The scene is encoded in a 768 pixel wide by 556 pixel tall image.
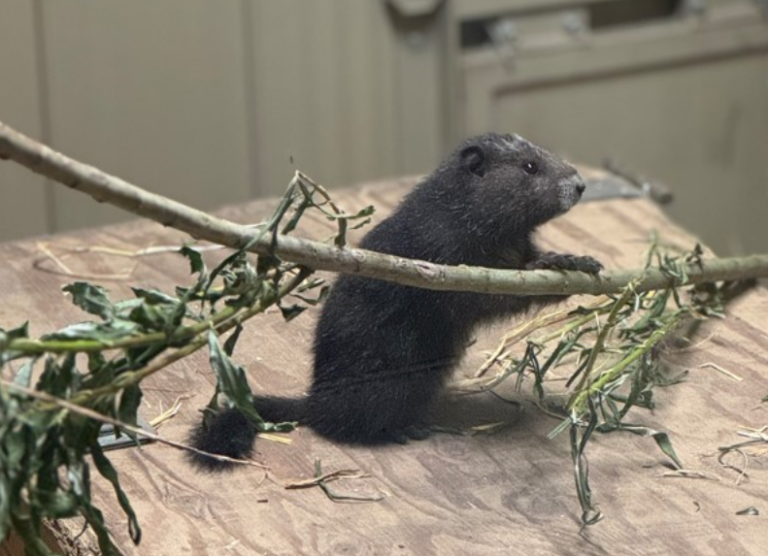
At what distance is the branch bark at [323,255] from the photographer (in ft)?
4.76

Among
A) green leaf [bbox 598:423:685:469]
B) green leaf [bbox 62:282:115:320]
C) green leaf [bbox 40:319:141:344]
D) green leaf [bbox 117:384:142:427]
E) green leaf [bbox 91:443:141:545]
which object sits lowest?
green leaf [bbox 598:423:685:469]

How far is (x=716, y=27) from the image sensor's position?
406 cm

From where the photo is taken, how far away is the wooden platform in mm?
1690

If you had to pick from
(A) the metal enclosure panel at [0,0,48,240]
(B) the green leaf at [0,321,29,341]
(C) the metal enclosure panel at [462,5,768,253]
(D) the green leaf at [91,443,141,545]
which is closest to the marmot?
(D) the green leaf at [91,443,141,545]

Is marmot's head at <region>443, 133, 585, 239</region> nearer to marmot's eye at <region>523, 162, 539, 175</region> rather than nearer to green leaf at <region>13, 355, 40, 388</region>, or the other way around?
marmot's eye at <region>523, 162, 539, 175</region>

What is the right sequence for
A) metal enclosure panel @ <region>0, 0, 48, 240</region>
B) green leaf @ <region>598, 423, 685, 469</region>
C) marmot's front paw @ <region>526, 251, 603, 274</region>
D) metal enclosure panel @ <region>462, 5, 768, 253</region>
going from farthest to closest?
metal enclosure panel @ <region>462, 5, 768, 253</region>, metal enclosure panel @ <region>0, 0, 48, 240</region>, marmot's front paw @ <region>526, 251, 603, 274</region>, green leaf @ <region>598, 423, 685, 469</region>

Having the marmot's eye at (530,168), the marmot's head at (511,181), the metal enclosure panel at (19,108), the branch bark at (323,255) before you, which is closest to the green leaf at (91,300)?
the branch bark at (323,255)

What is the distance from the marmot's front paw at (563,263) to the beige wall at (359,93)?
1516 millimetres

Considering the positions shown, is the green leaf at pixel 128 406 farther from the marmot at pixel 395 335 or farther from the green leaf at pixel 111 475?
the marmot at pixel 395 335

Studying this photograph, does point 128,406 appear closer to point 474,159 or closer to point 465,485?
point 465,485

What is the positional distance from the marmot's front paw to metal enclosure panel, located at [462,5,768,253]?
73.2 inches

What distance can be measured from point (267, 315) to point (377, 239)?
30cm

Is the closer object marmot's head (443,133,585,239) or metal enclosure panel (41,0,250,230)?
marmot's head (443,133,585,239)

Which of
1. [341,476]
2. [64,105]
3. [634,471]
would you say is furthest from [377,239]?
[64,105]
